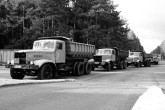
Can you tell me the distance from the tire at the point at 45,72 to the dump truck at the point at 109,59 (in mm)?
10365

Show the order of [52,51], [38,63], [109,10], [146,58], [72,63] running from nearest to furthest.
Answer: [38,63] → [52,51] → [72,63] → [146,58] → [109,10]

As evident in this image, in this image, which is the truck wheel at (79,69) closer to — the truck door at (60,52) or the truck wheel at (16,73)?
the truck door at (60,52)

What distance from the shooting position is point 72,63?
776 inches

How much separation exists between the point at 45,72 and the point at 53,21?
2828 centimetres

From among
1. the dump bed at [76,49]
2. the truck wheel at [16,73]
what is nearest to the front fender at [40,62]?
the truck wheel at [16,73]

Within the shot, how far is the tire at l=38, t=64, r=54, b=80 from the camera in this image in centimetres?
1566

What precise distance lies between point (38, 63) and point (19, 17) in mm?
30536

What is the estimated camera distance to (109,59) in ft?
90.7

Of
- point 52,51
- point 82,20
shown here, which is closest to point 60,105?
point 52,51

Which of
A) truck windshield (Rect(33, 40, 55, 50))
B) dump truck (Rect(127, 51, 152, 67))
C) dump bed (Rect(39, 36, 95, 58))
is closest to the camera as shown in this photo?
truck windshield (Rect(33, 40, 55, 50))

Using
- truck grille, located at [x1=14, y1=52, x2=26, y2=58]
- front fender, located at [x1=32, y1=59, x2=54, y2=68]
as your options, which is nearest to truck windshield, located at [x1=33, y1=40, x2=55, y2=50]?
front fender, located at [x1=32, y1=59, x2=54, y2=68]

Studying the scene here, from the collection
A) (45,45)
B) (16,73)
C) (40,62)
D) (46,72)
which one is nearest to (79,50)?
(45,45)

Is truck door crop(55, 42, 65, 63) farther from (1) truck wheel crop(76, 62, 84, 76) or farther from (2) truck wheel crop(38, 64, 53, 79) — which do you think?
(1) truck wheel crop(76, 62, 84, 76)

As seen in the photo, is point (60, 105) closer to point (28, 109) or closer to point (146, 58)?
point (28, 109)
